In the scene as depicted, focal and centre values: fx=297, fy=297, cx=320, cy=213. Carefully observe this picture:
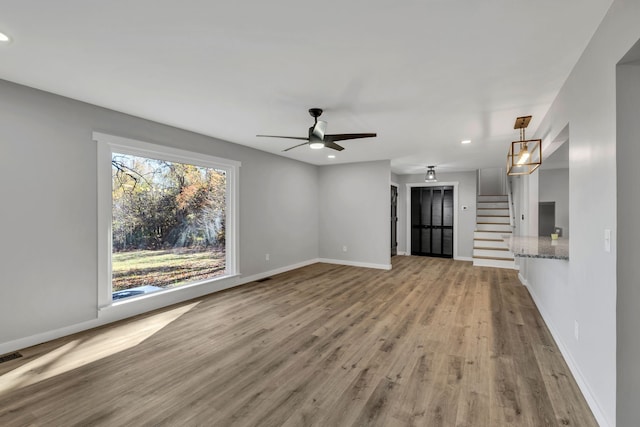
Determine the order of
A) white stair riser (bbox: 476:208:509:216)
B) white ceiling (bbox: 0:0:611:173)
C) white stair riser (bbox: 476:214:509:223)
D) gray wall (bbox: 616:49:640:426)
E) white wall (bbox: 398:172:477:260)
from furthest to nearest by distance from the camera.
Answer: white stair riser (bbox: 476:208:509:216), white stair riser (bbox: 476:214:509:223), white wall (bbox: 398:172:477:260), white ceiling (bbox: 0:0:611:173), gray wall (bbox: 616:49:640:426)

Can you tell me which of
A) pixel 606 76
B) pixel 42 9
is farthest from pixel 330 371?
pixel 42 9

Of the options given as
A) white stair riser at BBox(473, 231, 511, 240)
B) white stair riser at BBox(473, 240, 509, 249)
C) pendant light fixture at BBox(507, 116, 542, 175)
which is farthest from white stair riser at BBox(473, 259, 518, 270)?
pendant light fixture at BBox(507, 116, 542, 175)

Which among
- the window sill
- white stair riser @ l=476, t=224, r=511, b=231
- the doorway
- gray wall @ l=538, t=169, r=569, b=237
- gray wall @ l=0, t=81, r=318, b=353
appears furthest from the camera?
the doorway

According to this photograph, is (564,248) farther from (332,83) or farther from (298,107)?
(298,107)

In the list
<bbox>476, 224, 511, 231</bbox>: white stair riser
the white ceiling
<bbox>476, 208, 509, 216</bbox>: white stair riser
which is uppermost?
the white ceiling

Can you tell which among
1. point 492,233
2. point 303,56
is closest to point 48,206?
point 303,56

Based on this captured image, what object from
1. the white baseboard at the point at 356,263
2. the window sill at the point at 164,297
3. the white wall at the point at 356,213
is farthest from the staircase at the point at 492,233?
the window sill at the point at 164,297

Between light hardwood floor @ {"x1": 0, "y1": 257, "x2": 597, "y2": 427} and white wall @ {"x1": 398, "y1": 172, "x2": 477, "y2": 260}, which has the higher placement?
white wall @ {"x1": 398, "y1": 172, "x2": 477, "y2": 260}

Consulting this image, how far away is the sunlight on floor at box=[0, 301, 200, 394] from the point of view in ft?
7.91

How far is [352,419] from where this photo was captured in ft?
6.33

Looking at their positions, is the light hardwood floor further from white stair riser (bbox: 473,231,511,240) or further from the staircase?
white stair riser (bbox: 473,231,511,240)

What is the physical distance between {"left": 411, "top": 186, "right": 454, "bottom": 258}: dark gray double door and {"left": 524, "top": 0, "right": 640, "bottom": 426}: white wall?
5982mm

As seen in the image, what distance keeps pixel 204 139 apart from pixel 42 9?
2917 millimetres

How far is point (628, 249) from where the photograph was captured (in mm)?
1577
